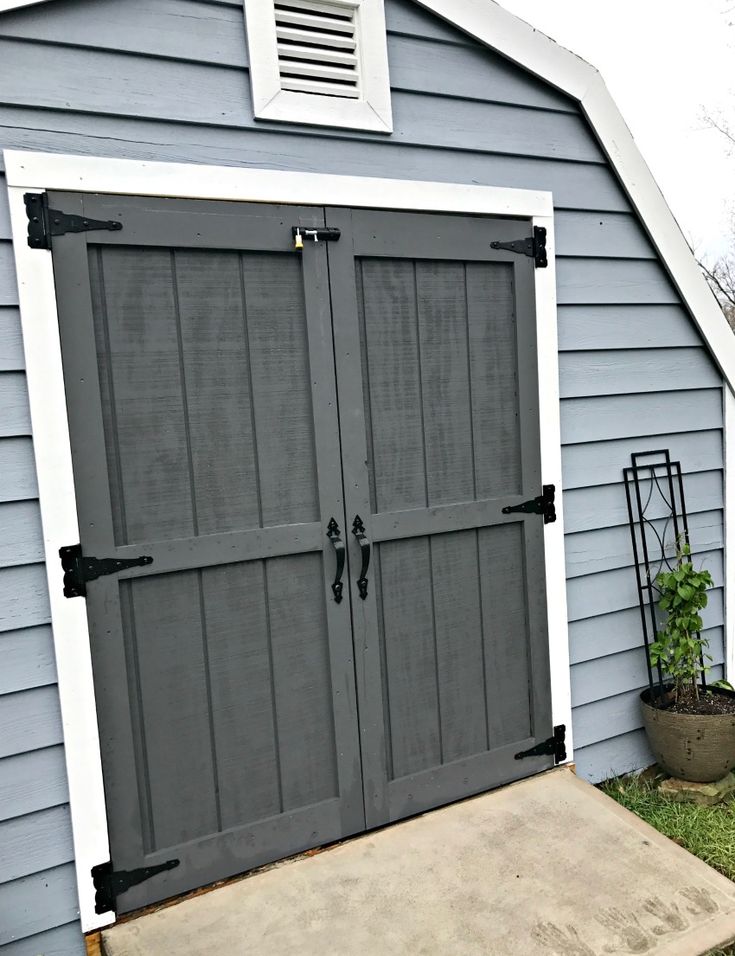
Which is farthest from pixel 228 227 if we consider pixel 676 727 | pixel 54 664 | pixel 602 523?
pixel 676 727


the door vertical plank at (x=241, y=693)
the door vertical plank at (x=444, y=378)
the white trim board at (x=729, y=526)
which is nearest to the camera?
the door vertical plank at (x=241, y=693)

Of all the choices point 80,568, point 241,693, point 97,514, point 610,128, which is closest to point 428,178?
point 610,128

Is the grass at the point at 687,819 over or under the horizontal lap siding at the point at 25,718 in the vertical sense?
under

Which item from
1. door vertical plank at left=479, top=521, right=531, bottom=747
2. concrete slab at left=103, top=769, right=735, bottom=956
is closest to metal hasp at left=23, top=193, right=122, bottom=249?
door vertical plank at left=479, top=521, right=531, bottom=747

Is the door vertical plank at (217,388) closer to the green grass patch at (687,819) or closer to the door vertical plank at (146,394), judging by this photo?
the door vertical plank at (146,394)

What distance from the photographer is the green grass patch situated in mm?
2482

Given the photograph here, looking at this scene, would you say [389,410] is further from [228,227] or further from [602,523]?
[602,523]

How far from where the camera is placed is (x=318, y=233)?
223 centimetres

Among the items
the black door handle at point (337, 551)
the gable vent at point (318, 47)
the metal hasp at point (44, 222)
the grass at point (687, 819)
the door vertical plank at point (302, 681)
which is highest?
the gable vent at point (318, 47)

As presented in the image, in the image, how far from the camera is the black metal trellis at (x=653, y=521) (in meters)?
2.95

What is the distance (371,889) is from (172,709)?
771mm

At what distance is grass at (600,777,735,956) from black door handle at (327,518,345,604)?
55.7 inches

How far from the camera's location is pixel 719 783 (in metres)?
2.83

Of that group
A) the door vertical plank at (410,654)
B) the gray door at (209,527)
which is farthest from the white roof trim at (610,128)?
the door vertical plank at (410,654)
